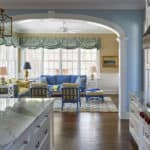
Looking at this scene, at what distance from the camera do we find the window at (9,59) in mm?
11630

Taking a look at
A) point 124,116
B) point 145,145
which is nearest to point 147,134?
point 145,145

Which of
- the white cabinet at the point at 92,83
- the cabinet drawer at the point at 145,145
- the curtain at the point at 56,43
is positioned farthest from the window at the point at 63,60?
the cabinet drawer at the point at 145,145

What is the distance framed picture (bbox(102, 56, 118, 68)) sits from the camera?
44.3 ft

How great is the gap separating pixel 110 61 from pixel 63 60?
2.25 meters

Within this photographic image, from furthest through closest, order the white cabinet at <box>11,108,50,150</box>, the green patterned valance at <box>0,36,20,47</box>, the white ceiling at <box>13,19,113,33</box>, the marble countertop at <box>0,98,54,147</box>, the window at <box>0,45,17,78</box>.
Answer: the window at <box>0,45,17,78</box> < the green patterned valance at <box>0,36,20,47</box> < the white ceiling at <box>13,19,113,33</box> < the white cabinet at <box>11,108,50,150</box> < the marble countertop at <box>0,98,54,147</box>

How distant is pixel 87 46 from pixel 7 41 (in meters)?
3.80

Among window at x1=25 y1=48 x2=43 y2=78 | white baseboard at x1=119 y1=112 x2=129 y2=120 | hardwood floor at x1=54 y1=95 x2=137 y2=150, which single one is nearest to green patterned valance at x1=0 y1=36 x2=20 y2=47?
window at x1=25 y1=48 x2=43 y2=78

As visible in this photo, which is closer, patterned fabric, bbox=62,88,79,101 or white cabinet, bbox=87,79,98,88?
patterned fabric, bbox=62,88,79,101

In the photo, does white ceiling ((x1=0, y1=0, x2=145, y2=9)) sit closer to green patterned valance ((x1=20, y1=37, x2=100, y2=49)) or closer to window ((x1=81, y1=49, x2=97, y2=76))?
green patterned valance ((x1=20, y1=37, x2=100, y2=49))

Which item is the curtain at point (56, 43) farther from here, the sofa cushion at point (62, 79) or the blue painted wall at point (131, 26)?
the blue painted wall at point (131, 26)

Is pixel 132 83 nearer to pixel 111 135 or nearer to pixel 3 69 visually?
pixel 111 135

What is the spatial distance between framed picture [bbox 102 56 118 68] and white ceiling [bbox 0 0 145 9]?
20.1 ft

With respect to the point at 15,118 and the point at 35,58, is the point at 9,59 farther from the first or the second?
Answer: the point at 15,118

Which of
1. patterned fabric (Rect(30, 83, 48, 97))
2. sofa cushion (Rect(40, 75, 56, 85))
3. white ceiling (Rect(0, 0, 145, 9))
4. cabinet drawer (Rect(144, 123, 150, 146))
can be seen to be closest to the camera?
cabinet drawer (Rect(144, 123, 150, 146))
